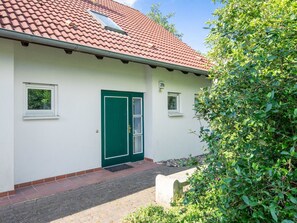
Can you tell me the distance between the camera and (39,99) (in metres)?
5.61

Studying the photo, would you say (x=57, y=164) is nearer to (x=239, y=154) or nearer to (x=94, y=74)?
(x=94, y=74)

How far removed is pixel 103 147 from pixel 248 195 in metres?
5.53

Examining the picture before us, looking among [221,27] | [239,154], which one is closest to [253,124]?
[239,154]

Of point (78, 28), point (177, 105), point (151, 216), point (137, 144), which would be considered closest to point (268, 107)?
point (151, 216)

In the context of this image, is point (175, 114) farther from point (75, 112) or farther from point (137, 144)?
point (75, 112)

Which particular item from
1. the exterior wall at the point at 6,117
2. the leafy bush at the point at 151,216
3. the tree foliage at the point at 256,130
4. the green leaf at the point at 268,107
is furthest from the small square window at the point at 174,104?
the green leaf at the point at 268,107

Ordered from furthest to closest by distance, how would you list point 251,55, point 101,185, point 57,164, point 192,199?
point 57,164
point 101,185
point 192,199
point 251,55

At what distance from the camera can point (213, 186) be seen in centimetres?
229

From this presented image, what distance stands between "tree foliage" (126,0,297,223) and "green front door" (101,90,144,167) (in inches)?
179

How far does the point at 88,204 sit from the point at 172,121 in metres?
4.82

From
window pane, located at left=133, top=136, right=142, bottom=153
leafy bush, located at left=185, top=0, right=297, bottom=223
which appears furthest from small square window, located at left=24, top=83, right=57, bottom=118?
leafy bush, located at left=185, top=0, right=297, bottom=223

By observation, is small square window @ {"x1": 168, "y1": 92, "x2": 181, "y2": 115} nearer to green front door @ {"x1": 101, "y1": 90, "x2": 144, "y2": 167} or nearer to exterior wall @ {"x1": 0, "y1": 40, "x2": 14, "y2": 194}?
green front door @ {"x1": 101, "y1": 90, "x2": 144, "y2": 167}

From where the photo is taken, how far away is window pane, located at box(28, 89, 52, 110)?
547 cm

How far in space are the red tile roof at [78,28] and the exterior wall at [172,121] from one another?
0.74 meters
